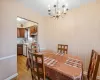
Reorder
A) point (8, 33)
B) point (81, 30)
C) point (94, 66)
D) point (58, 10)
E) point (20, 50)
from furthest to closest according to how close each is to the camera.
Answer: point (20, 50) < point (81, 30) < point (58, 10) < point (8, 33) < point (94, 66)

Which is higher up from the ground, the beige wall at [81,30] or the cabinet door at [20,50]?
the beige wall at [81,30]

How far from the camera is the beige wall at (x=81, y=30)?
275 centimetres

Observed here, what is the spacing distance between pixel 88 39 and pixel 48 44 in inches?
79.4

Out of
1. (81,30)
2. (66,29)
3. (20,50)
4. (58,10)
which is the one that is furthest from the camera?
(20,50)

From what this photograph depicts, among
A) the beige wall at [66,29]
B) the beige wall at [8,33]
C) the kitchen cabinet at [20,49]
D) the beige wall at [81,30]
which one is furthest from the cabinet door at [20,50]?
the beige wall at [8,33]

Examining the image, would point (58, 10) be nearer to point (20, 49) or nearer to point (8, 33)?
point (8, 33)

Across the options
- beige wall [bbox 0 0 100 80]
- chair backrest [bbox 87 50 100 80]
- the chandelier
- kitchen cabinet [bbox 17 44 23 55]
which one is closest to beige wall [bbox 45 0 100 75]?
beige wall [bbox 0 0 100 80]

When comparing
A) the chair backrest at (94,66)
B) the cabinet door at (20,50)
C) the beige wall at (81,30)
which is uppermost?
the beige wall at (81,30)

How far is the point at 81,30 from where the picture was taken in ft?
10.1

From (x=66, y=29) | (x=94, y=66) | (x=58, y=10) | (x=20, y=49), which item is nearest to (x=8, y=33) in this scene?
(x=58, y=10)

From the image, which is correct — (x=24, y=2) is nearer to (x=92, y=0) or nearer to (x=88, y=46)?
(x=92, y=0)

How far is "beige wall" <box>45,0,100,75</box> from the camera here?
2.75 m

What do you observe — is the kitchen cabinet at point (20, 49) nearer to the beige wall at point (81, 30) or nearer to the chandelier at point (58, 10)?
the beige wall at point (81, 30)

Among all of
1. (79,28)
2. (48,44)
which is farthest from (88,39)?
(48,44)
